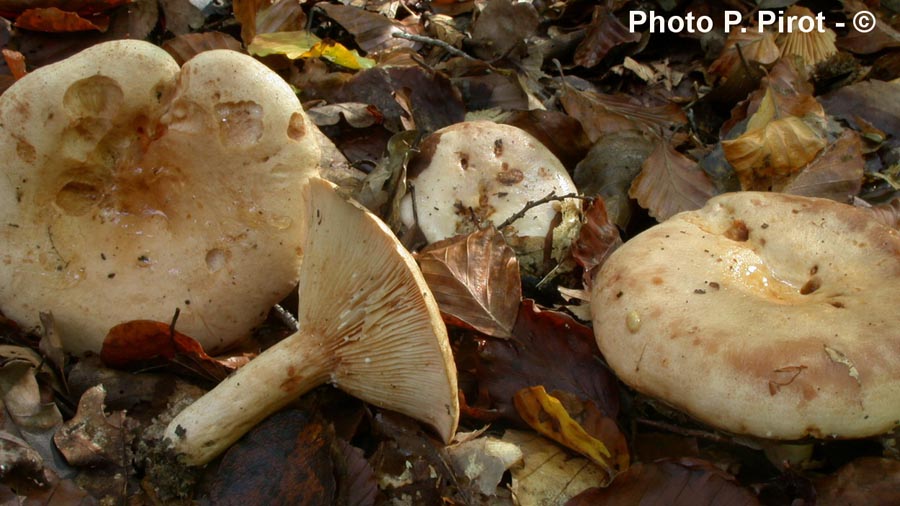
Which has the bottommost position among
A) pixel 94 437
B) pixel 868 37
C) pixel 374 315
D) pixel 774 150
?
pixel 94 437

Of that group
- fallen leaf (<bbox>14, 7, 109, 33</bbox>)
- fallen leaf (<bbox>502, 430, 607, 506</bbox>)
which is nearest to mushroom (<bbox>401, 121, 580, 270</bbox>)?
fallen leaf (<bbox>502, 430, 607, 506</bbox>)

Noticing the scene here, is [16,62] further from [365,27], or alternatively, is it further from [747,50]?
[747,50]

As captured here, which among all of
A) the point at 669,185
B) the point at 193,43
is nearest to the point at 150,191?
the point at 193,43

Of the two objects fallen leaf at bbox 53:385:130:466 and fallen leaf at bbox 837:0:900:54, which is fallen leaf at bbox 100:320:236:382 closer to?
fallen leaf at bbox 53:385:130:466

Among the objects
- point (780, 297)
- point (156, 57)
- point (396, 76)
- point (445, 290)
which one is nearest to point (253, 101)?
point (156, 57)

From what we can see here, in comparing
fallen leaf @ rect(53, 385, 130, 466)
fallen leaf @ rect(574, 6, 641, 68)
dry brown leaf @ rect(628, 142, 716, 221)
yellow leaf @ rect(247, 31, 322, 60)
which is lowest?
fallen leaf @ rect(53, 385, 130, 466)

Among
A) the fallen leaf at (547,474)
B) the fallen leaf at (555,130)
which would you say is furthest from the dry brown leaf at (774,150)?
the fallen leaf at (547,474)

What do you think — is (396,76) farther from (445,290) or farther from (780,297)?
(780,297)
